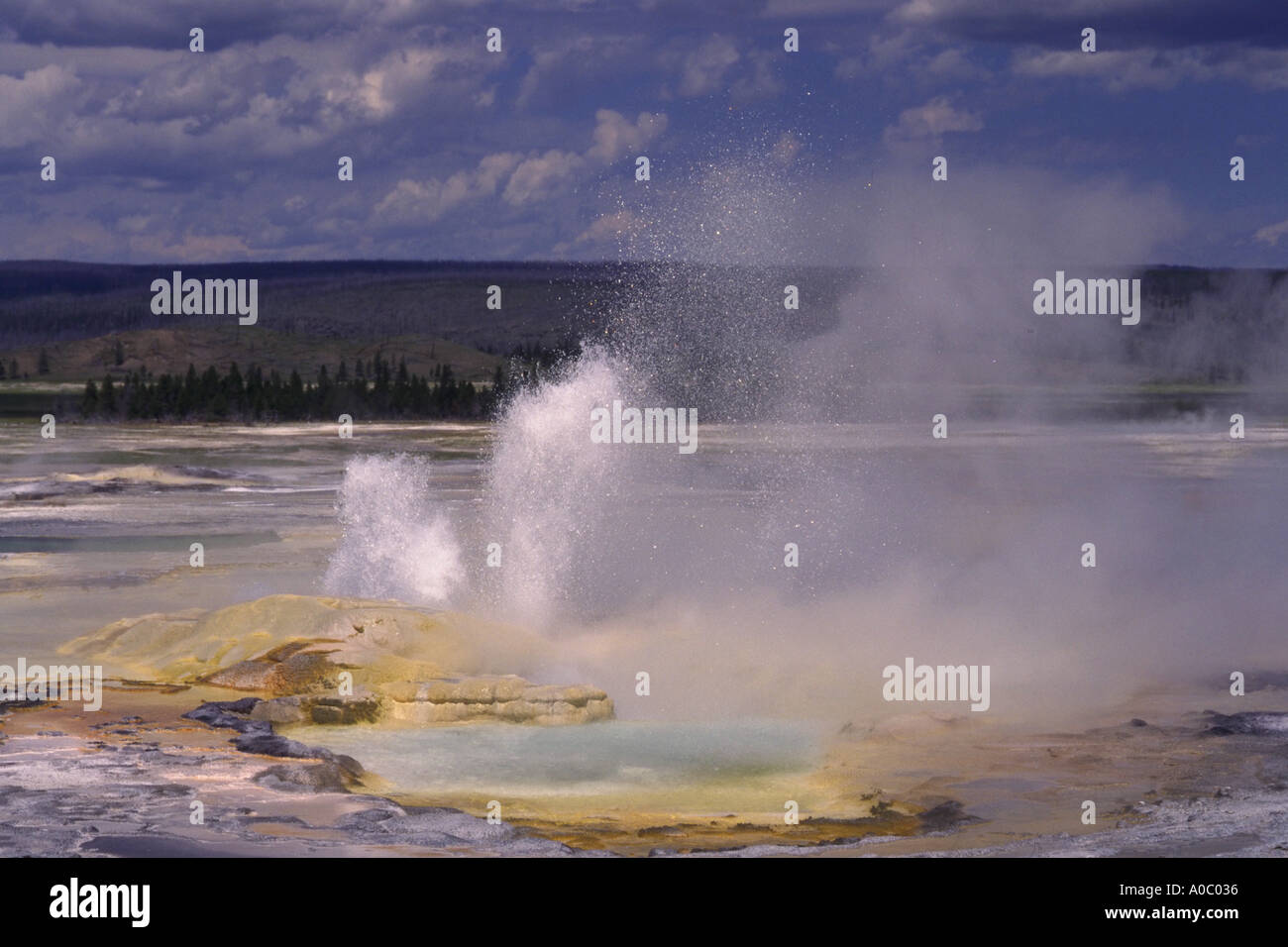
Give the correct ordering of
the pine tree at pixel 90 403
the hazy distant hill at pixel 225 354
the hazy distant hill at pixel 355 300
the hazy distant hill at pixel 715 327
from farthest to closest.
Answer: the hazy distant hill at pixel 355 300, the hazy distant hill at pixel 225 354, the hazy distant hill at pixel 715 327, the pine tree at pixel 90 403

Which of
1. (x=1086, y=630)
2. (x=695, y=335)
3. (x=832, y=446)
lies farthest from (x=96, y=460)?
(x=695, y=335)

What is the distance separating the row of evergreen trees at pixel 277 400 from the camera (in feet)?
175

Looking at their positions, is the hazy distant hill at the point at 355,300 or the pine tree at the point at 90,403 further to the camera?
the hazy distant hill at the point at 355,300

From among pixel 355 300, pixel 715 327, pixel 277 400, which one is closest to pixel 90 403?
pixel 277 400

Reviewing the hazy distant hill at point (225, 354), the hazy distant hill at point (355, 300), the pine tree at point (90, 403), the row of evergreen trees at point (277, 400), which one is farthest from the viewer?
the hazy distant hill at point (355, 300)

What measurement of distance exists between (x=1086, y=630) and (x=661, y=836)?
24.6 ft

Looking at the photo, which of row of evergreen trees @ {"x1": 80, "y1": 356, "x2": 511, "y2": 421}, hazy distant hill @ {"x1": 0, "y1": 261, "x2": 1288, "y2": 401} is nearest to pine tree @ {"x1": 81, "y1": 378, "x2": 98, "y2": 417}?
row of evergreen trees @ {"x1": 80, "y1": 356, "x2": 511, "y2": 421}

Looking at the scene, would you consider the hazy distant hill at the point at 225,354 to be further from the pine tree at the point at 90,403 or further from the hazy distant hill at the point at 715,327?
the pine tree at the point at 90,403

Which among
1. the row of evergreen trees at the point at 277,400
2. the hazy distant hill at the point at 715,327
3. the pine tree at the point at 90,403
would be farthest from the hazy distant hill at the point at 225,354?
the pine tree at the point at 90,403

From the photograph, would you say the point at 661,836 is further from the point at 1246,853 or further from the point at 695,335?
the point at 695,335

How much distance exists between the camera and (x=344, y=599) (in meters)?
15.7

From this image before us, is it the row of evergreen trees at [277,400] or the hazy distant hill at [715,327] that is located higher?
the hazy distant hill at [715,327]

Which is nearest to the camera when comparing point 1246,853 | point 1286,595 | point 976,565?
point 1246,853

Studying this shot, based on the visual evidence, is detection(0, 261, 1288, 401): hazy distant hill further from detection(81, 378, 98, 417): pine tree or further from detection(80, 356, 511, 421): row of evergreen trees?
detection(81, 378, 98, 417): pine tree
